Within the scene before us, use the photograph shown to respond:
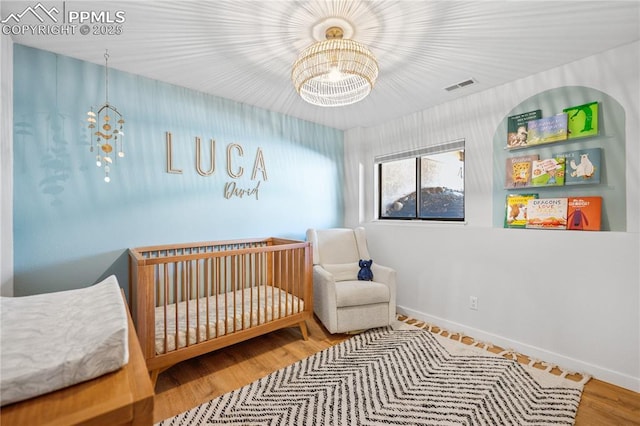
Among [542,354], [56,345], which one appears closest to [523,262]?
[542,354]

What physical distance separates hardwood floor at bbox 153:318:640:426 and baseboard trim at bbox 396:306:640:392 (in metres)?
0.05

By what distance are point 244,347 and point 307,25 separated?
240cm

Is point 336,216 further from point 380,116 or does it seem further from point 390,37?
point 390,37

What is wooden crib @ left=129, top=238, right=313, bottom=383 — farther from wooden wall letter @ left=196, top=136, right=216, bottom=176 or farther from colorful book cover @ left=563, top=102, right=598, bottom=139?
colorful book cover @ left=563, top=102, right=598, bottom=139

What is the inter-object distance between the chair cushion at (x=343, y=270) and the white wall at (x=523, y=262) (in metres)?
0.47

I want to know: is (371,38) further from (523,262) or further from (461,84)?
(523,262)

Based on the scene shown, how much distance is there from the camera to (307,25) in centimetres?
163

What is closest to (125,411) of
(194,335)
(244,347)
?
(194,335)

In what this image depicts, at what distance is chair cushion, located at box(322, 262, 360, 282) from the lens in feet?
9.52

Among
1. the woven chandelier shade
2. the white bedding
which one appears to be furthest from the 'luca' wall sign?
the white bedding

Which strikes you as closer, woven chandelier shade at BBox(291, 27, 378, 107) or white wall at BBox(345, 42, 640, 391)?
woven chandelier shade at BBox(291, 27, 378, 107)

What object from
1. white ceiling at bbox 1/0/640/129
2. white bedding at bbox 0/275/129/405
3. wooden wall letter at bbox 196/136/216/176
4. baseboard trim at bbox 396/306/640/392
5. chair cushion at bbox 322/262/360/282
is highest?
white ceiling at bbox 1/0/640/129

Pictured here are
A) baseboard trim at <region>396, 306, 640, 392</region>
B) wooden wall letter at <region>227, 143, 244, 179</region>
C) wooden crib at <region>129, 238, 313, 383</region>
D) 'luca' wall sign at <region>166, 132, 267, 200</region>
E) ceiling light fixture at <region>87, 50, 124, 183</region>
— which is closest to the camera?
wooden crib at <region>129, 238, 313, 383</region>

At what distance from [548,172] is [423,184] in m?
1.17
